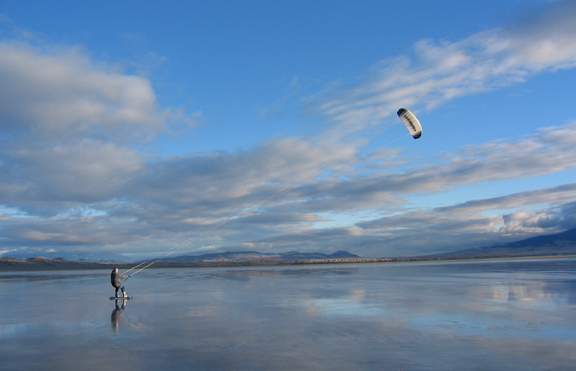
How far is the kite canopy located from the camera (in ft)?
52.3

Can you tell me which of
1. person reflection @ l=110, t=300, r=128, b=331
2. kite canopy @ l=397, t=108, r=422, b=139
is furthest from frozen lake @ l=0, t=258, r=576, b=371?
kite canopy @ l=397, t=108, r=422, b=139

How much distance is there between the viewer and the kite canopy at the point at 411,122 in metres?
15.9

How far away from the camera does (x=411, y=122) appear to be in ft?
53.0

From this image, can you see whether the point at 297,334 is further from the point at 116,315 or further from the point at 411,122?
the point at 411,122

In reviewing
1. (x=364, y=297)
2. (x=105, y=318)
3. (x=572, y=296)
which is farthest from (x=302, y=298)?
(x=572, y=296)

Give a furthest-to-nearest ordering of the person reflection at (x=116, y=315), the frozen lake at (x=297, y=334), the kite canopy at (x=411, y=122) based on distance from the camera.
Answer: the kite canopy at (x=411, y=122) < the person reflection at (x=116, y=315) < the frozen lake at (x=297, y=334)

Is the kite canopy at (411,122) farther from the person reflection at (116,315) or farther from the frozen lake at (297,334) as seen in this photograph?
the person reflection at (116,315)

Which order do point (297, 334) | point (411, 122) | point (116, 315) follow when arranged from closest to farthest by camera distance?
1. point (297, 334)
2. point (116, 315)
3. point (411, 122)

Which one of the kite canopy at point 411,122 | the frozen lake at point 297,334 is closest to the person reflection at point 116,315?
the frozen lake at point 297,334

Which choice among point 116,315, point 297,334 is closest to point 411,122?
point 297,334

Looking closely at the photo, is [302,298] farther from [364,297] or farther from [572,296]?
[572,296]

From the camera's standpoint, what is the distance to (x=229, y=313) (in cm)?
1225

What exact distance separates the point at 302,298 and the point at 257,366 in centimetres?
942

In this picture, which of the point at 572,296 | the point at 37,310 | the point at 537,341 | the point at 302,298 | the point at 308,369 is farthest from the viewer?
the point at 302,298
